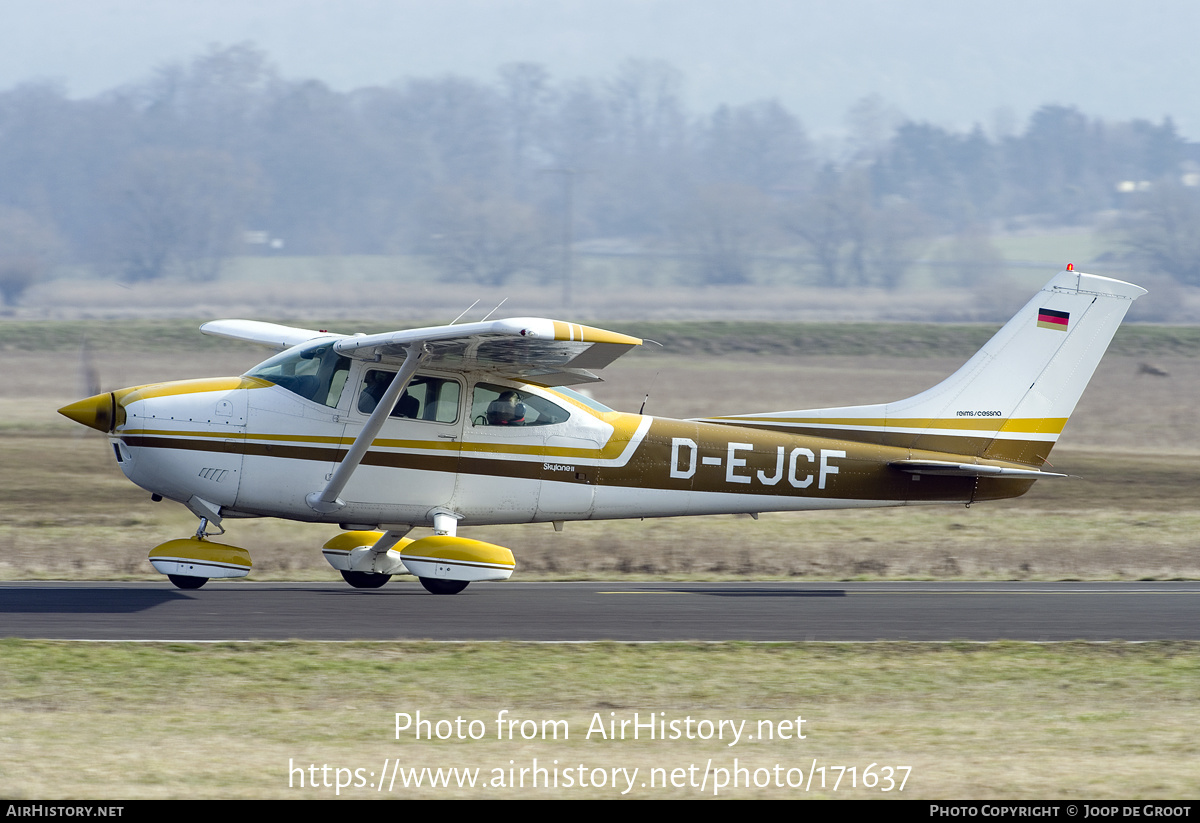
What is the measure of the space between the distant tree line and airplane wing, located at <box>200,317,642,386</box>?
45522mm

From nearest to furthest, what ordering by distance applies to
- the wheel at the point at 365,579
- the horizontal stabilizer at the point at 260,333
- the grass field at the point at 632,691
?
1. the grass field at the point at 632,691
2. the wheel at the point at 365,579
3. the horizontal stabilizer at the point at 260,333

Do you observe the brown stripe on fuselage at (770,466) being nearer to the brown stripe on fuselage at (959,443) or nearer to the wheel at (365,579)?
the brown stripe on fuselage at (959,443)

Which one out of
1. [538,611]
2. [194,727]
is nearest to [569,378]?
[538,611]

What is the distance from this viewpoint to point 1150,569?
53.3 feet

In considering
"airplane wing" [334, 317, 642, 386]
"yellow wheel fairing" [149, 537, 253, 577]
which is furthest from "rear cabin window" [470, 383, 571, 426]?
"yellow wheel fairing" [149, 537, 253, 577]

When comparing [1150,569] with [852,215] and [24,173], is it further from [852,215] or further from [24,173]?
[24,173]

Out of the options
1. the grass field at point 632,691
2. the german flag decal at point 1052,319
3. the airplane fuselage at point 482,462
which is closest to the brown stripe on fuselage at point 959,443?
the airplane fuselage at point 482,462

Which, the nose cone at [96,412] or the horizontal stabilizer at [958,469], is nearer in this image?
the nose cone at [96,412]

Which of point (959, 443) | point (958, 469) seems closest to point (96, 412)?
point (958, 469)

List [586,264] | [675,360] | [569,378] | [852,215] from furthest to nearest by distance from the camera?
[852,215] < [586,264] < [675,360] < [569,378]

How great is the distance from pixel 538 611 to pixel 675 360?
34.7m

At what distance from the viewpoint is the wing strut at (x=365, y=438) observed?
12266 mm

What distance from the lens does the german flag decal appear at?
46.6 feet

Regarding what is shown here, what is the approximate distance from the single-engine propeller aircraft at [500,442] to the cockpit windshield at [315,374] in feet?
0.06
